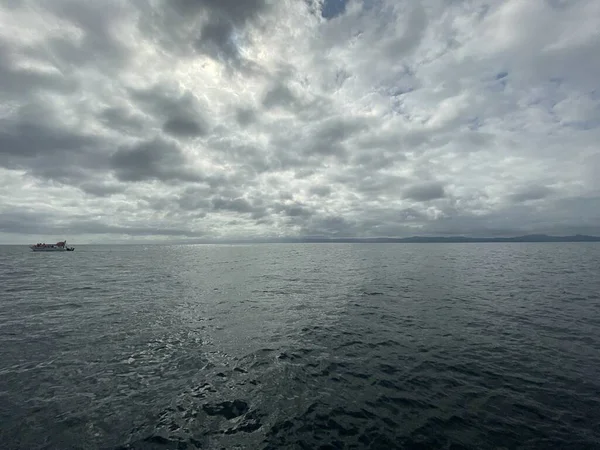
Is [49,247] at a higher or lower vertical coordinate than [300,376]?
higher

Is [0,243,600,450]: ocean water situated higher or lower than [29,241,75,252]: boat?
lower

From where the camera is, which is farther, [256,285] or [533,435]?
[256,285]

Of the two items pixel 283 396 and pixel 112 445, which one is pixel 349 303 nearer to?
pixel 283 396

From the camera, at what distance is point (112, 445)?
36.8 ft

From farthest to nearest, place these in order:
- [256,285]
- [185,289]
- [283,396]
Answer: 1. [256,285]
2. [185,289]
3. [283,396]

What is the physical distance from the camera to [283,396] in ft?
48.0

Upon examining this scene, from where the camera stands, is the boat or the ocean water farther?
the boat

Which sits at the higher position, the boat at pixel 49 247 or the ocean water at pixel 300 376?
the boat at pixel 49 247

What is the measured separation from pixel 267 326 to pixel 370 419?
1473 cm

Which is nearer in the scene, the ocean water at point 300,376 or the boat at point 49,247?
the ocean water at point 300,376

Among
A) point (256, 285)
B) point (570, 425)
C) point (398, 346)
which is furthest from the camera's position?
point (256, 285)

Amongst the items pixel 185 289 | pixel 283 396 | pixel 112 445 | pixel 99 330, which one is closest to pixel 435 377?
pixel 283 396

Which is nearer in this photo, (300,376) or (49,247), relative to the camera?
(300,376)

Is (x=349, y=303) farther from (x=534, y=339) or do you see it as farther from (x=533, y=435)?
(x=533, y=435)
